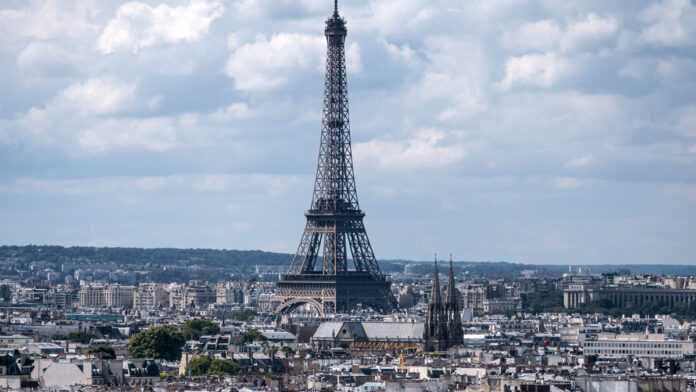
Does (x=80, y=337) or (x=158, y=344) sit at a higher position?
(x=80, y=337)

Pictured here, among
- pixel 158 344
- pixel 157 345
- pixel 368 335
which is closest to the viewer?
pixel 157 345

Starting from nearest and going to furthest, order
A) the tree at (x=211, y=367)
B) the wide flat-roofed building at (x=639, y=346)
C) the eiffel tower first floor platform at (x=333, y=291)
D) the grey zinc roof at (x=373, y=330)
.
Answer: the tree at (x=211, y=367)
the wide flat-roofed building at (x=639, y=346)
the grey zinc roof at (x=373, y=330)
the eiffel tower first floor platform at (x=333, y=291)

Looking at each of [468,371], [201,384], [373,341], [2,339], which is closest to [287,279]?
[373,341]

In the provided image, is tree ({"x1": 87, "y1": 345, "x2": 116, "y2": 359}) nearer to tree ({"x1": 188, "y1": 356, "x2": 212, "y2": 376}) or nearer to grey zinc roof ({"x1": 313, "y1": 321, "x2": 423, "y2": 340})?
tree ({"x1": 188, "y1": 356, "x2": 212, "y2": 376})

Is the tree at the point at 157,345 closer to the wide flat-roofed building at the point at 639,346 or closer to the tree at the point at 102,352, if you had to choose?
the tree at the point at 102,352

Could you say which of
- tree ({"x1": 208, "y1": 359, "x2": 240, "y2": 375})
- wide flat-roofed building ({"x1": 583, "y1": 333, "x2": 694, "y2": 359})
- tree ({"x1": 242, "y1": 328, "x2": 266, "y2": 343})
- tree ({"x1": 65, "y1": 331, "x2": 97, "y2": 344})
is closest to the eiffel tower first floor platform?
tree ({"x1": 242, "y1": 328, "x2": 266, "y2": 343})

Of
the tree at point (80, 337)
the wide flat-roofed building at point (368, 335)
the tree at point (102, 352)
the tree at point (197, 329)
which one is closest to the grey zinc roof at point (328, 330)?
the wide flat-roofed building at point (368, 335)

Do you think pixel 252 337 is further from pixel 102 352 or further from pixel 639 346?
pixel 102 352

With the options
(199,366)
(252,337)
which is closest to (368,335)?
(252,337)
